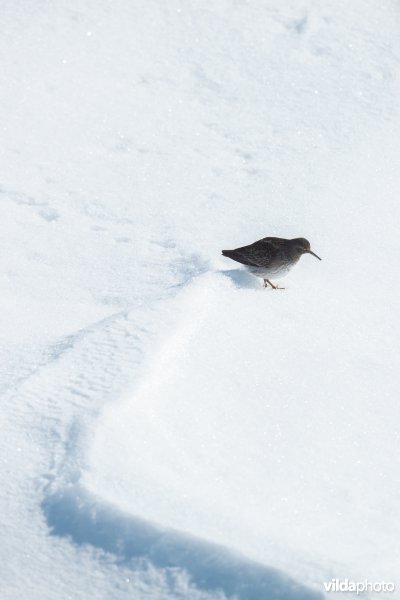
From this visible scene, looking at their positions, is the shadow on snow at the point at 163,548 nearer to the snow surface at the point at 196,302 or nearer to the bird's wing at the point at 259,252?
the snow surface at the point at 196,302


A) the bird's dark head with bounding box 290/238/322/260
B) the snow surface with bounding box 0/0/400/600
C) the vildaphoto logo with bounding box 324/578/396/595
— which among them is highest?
the vildaphoto logo with bounding box 324/578/396/595

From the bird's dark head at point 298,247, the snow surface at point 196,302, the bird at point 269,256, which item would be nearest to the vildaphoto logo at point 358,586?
the snow surface at point 196,302

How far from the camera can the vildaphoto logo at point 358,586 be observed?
9.74 feet

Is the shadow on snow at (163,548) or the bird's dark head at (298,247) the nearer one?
the shadow on snow at (163,548)

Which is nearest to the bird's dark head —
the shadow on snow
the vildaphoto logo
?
the shadow on snow

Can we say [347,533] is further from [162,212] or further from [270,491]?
[162,212]

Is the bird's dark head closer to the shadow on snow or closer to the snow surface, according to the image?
the snow surface

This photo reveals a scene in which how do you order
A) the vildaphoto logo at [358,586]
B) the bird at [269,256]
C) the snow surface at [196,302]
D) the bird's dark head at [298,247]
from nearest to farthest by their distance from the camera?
1. the vildaphoto logo at [358,586]
2. the snow surface at [196,302]
3. the bird at [269,256]
4. the bird's dark head at [298,247]

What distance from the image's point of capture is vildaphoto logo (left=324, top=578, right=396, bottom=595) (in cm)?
297

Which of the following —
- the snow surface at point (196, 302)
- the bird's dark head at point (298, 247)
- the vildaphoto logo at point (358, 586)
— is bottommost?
the snow surface at point (196, 302)

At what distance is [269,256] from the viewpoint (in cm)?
519

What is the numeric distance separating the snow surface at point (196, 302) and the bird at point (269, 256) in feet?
0.48

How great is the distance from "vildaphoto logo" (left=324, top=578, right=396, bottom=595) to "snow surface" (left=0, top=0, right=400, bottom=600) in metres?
0.03

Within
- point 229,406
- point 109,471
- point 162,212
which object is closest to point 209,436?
point 229,406
